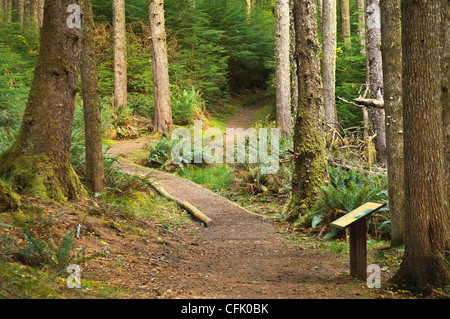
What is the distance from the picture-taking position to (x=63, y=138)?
6383mm

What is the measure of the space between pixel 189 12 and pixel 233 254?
19.8 metres

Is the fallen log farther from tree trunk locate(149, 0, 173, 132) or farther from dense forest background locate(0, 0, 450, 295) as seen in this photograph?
tree trunk locate(149, 0, 173, 132)

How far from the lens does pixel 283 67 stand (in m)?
18.2

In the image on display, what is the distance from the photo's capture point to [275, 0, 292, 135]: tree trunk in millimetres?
17625

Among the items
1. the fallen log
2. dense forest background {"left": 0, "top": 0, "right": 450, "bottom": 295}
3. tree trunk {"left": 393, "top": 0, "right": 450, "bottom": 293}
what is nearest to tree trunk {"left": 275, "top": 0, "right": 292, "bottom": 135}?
dense forest background {"left": 0, "top": 0, "right": 450, "bottom": 295}

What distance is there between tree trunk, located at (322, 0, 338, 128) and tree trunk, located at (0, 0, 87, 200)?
1158 cm

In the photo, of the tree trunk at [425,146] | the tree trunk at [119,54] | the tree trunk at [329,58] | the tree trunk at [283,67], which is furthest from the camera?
the tree trunk at [119,54]

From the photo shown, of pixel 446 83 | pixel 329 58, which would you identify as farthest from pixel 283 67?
pixel 446 83

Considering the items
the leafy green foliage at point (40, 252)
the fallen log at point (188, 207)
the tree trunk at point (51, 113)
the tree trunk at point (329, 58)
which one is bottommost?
the fallen log at point (188, 207)

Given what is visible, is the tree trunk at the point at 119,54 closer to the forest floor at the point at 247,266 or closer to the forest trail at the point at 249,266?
the forest floor at the point at 247,266

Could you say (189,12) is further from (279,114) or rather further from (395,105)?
(395,105)

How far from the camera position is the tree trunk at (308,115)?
8641 mm

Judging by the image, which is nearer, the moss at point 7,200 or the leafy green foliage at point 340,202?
the moss at point 7,200

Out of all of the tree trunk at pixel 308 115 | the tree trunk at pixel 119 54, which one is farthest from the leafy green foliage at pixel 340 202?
the tree trunk at pixel 119 54
